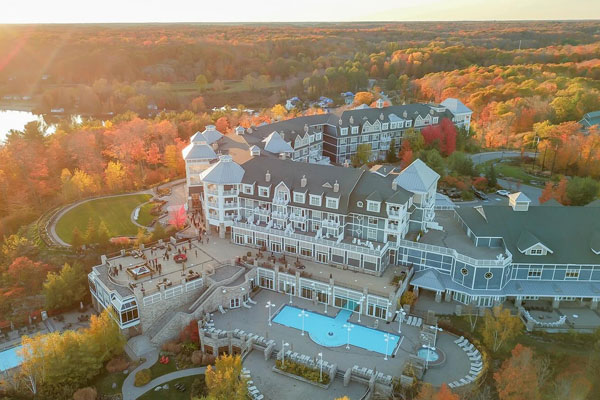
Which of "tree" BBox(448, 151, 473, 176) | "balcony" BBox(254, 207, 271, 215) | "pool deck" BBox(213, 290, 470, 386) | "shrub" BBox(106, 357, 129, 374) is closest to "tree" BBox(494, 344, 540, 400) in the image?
"pool deck" BBox(213, 290, 470, 386)

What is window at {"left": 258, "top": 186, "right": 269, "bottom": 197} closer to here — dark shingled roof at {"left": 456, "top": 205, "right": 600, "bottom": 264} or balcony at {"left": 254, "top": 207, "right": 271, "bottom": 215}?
balcony at {"left": 254, "top": 207, "right": 271, "bottom": 215}

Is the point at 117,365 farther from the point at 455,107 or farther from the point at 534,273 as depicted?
the point at 455,107

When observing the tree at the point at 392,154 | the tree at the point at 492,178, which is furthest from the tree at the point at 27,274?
the tree at the point at 492,178

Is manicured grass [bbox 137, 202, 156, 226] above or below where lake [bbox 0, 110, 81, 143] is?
above

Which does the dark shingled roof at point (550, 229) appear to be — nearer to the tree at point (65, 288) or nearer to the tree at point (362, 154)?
the tree at point (362, 154)

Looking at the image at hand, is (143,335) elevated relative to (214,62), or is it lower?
lower

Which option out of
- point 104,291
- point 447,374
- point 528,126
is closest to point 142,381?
point 104,291

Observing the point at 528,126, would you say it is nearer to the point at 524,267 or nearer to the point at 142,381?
the point at 524,267
